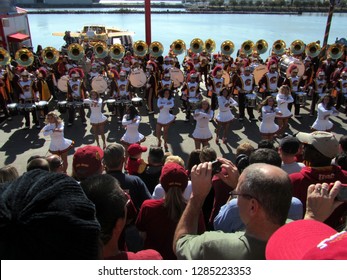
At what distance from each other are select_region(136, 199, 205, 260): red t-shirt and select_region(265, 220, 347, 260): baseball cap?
4.85 ft

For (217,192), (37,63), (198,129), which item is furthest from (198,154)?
(37,63)

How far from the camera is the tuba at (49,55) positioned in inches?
457

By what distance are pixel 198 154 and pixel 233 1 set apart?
7350cm

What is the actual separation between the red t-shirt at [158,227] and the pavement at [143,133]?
4587 millimetres

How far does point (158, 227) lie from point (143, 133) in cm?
634

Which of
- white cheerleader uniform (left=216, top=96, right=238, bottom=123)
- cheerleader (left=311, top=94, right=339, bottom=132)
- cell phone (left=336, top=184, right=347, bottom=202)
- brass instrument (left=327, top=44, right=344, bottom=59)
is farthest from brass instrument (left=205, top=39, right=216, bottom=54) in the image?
cell phone (left=336, top=184, right=347, bottom=202)

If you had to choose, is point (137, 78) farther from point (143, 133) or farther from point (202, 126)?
point (202, 126)

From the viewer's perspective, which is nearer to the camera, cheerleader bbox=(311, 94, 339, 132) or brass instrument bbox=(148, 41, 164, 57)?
cheerleader bbox=(311, 94, 339, 132)

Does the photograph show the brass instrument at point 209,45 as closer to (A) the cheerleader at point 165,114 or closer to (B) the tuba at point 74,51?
(B) the tuba at point 74,51


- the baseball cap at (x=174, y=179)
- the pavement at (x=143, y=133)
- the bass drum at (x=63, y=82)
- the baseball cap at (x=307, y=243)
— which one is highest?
the baseball cap at (x=307, y=243)

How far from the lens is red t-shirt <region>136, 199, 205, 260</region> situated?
8.82ft

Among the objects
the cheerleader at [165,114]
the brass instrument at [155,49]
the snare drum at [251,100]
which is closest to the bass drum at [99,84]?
the cheerleader at [165,114]

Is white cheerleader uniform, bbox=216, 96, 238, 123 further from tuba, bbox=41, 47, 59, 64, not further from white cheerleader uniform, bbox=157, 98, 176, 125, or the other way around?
tuba, bbox=41, 47, 59, 64

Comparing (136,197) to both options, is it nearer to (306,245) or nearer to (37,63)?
(306,245)
